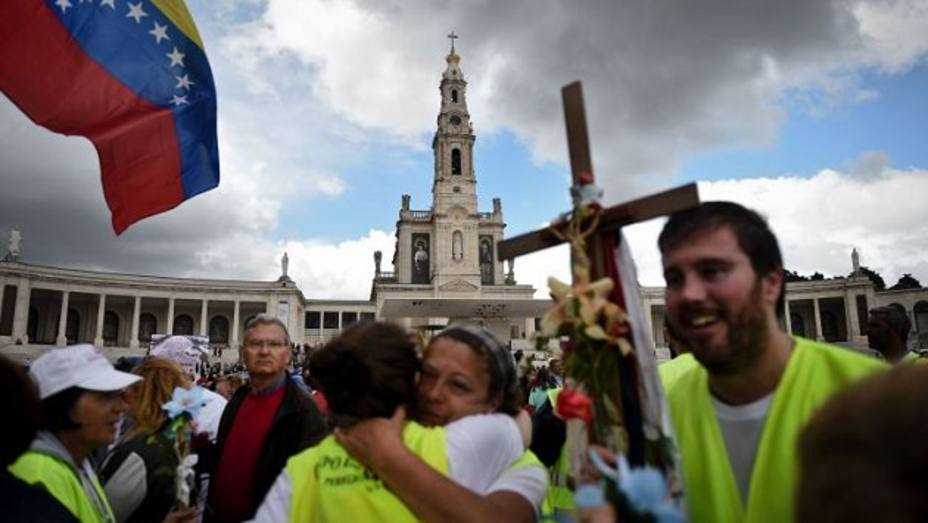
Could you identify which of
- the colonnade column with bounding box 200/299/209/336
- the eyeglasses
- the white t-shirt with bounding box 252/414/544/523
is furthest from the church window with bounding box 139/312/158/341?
the white t-shirt with bounding box 252/414/544/523

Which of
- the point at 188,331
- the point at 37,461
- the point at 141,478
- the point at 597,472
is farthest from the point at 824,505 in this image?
the point at 188,331

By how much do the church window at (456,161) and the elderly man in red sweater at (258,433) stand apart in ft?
192

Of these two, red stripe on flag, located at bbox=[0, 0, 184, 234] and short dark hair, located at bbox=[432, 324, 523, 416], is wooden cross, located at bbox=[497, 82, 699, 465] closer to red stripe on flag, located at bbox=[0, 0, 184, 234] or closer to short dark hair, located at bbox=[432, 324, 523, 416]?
short dark hair, located at bbox=[432, 324, 523, 416]

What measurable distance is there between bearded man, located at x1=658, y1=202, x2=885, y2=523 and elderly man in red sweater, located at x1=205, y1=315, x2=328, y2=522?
2784mm

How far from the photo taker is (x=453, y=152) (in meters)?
62.3

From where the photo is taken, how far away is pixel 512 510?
2.03 meters

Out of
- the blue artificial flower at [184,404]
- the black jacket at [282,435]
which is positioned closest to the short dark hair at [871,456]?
the blue artificial flower at [184,404]

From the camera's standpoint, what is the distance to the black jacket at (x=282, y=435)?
394 cm

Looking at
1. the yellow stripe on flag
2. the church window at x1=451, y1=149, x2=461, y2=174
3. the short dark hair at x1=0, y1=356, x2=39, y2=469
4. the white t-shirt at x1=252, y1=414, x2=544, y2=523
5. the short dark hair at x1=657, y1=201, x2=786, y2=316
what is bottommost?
the white t-shirt at x1=252, y1=414, x2=544, y2=523

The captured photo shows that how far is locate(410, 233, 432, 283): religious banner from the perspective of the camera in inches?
2458

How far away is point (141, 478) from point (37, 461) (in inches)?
42.5

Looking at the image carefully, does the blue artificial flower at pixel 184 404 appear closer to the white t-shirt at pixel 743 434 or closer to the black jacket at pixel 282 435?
the black jacket at pixel 282 435

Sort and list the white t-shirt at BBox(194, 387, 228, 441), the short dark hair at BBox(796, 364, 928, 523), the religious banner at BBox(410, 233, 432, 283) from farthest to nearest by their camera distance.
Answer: the religious banner at BBox(410, 233, 432, 283) → the white t-shirt at BBox(194, 387, 228, 441) → the short dark hair at BBox(796, 364, 928, 523)

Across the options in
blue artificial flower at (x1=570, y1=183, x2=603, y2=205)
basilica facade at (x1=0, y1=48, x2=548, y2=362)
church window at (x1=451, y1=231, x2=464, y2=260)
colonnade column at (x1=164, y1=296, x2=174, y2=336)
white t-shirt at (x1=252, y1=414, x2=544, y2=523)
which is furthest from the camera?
church window at (x1=451, y1=231, x2=464, y2=260)
